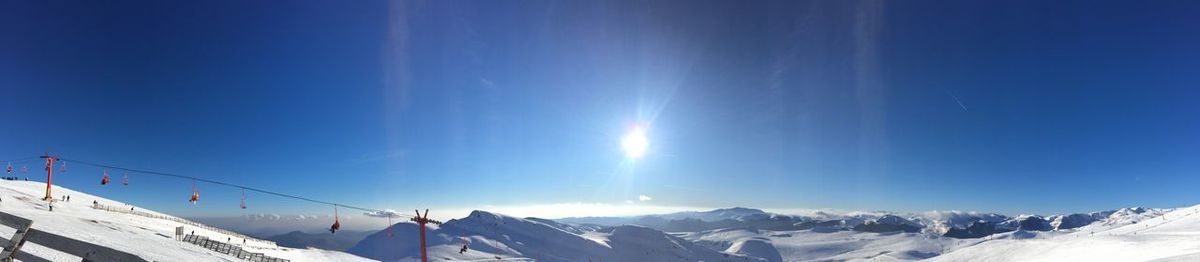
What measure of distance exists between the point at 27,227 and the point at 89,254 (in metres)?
1.50

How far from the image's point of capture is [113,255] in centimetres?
764

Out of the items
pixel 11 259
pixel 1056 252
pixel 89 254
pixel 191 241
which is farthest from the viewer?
pixel 1056 252

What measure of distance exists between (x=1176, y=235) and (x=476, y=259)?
171 meters

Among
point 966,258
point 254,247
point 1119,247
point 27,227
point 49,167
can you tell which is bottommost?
point 966,258

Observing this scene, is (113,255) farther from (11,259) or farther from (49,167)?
(49,167)

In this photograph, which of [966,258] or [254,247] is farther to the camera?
[966,258]

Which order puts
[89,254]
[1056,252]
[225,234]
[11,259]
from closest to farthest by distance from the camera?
[89,254] → [11,259] → [225,234] → [1056,252]

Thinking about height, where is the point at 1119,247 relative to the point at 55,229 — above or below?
below

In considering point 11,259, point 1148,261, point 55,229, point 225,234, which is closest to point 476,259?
point 225,234

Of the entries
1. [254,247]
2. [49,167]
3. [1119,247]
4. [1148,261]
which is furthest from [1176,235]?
[49,167]

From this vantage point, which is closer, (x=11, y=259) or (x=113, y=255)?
(x=113, y=255)

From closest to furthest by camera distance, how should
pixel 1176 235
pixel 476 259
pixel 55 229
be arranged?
pixel 55 229 < pixel 1176 235 < pixel 476 259

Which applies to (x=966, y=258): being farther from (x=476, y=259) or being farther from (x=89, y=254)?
(x=89, y=254)

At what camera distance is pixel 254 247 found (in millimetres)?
60031
